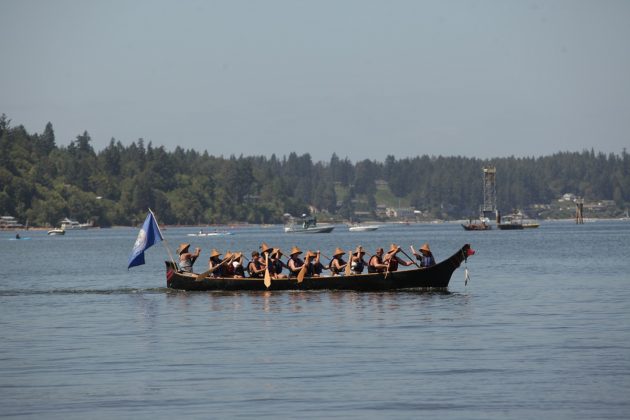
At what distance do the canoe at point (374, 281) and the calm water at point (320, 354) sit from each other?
515 millimetres

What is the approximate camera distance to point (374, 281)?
49438 millimetres

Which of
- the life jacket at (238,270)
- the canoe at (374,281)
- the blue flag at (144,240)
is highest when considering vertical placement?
the blue flag at (144,240)

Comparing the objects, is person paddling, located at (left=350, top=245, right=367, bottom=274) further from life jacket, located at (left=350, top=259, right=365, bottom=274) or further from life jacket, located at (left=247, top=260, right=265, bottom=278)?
life jacket, located at (left=247, top=260, right=265, bottom=278)

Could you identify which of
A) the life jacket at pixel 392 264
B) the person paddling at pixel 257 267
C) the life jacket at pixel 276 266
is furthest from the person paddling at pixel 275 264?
the life jacket at pixel 392 264

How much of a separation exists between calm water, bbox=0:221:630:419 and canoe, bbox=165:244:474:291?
515mm

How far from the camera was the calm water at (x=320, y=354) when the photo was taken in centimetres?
2484

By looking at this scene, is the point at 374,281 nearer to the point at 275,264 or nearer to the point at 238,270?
the point at 275,264

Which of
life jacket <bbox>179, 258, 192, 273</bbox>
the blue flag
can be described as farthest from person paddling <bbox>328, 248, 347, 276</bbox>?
the blue flag

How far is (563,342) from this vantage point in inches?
1328

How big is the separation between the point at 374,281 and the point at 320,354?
17607mm

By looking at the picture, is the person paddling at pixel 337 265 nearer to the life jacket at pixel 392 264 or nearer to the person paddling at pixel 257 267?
the life jacket at pixel 392 264

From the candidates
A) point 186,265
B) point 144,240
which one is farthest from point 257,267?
point 144,240

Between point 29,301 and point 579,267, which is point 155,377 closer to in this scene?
point 29,301

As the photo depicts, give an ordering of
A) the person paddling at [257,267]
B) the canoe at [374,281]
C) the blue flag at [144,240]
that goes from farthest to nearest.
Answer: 1. the blue flag at [144,240]
2. the person paddling at [257,267]
3. the canoe at [374,281]
